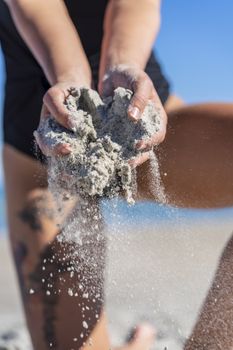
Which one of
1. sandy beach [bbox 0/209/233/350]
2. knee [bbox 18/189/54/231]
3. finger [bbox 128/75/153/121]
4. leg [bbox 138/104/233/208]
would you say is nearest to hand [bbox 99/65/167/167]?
finger [bbox 128/75/153/121]

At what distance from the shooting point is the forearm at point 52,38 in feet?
3.66

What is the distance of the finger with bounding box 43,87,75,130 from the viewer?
2.95ft

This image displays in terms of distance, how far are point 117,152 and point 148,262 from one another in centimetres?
33

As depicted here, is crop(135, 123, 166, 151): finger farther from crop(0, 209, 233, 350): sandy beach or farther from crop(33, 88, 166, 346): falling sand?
crop(0, 209, 233, 350): sandy beach

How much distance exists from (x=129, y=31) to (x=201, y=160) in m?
0.27

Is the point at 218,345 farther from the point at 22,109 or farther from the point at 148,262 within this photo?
the point at 22,109

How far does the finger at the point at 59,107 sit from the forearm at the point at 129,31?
0.17m

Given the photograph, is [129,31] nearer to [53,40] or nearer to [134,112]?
[53,40]

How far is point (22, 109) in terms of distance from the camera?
1324 millimetres

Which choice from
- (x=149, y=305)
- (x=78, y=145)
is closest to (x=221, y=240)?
(x=149, y=305)

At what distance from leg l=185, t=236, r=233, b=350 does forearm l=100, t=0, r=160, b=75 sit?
1.19ft

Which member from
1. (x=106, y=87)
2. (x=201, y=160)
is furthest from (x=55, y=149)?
(x=201, y=160)

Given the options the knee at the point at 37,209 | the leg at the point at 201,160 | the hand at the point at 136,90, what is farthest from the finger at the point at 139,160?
the knee at the point at 37,209

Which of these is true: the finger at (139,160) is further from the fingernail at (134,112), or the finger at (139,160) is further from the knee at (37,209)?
the knee at (37,209)
